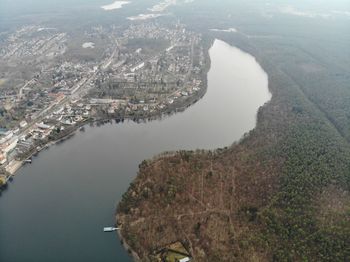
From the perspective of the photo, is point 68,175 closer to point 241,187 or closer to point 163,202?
point 163,202

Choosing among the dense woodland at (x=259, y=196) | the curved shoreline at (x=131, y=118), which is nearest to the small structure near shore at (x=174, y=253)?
the dense woodland at (x=259, y=196)

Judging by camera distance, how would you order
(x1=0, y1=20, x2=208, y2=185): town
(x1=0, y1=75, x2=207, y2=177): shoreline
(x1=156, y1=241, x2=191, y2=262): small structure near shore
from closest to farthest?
(x1=156, y1=241, x2=191, y2=262): small structure near shore → (x1=0, y1=75, x2=207, y2=177): shoreline → (x1=0, y1=20, x2=208, y2=185): town

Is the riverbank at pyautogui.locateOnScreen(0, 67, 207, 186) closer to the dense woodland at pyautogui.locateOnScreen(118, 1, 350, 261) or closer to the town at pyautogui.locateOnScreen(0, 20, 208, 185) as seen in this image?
the town at pyautogui.locateOnScreen(0, 20, 208, 185)

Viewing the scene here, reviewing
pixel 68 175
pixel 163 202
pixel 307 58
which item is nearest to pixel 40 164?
pixel 68 175

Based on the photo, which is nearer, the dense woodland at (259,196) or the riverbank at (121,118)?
the dense woodland at (259,196)

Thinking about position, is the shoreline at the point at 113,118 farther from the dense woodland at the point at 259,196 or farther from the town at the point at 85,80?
the dense woodland at the point at 259,196

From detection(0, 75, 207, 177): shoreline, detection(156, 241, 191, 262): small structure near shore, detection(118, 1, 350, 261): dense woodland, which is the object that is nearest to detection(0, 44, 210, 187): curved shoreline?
detection(0, 75, 207, 177): shoreline
